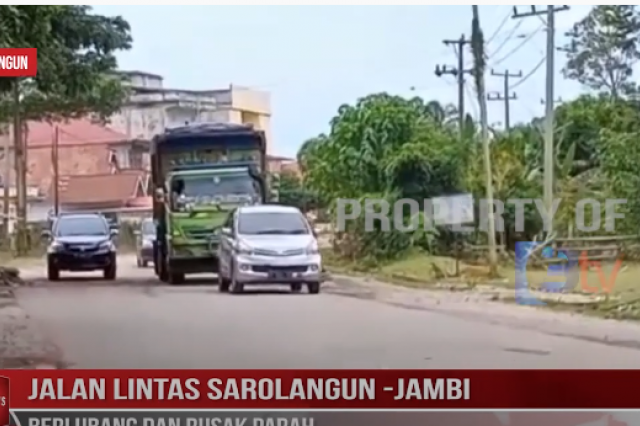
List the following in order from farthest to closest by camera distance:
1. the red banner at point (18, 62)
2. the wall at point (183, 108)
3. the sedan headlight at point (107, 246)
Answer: the sedan headlight at point (107, 246) < the wall at point (183, 108) < the red banner at point (18, 62)

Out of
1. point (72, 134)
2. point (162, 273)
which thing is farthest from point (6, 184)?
point (162, 273)

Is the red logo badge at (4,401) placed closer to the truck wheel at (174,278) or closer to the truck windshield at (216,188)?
the truck wheel at (174,278)

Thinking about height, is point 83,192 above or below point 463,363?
above

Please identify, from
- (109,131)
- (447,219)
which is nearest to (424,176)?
(447,219)

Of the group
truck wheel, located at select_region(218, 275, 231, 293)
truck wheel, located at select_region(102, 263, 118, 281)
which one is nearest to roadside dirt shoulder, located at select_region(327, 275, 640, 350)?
truck wheel, located at select_region(218, 275, 231, 293)

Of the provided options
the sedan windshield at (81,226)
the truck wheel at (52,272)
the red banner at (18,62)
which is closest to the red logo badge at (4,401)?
the truck wheel at (52,272)

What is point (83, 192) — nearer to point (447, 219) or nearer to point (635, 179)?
point (447, 219)
